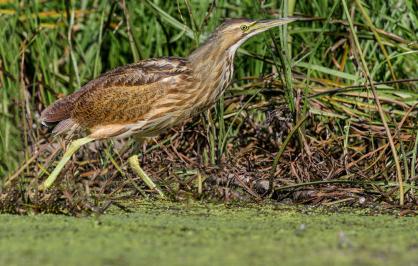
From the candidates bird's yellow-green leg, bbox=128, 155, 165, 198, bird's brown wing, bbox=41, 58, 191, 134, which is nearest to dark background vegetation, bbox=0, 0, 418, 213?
bird's yellow-green leg, bbox=128, 155, 165, 198

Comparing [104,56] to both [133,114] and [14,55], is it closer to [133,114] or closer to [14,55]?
[14,55]

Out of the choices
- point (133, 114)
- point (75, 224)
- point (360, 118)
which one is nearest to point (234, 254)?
point (75, 224)

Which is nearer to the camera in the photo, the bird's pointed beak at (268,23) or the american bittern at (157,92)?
the bird's pointed beak at (268,23)

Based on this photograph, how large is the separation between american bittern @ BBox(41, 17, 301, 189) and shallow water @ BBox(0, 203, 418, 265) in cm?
77

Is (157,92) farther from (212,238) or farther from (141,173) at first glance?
(212,238)

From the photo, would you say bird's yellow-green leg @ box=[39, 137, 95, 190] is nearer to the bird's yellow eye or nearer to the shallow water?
the shallow water

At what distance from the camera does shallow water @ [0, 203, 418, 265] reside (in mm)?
2619

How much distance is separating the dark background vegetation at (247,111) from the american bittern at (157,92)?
12cm

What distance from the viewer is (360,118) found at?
4.73 metres

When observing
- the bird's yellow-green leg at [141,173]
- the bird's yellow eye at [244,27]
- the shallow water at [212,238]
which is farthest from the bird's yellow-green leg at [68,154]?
the bird's yellow eye at [244,27]

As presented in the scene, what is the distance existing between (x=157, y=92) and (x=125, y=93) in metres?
0.17

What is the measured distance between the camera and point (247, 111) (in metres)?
4.85

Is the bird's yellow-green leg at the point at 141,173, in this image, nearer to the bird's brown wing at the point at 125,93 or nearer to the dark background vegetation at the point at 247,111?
the dark background vegetation at the point at 247,111

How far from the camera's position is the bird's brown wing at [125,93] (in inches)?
174
